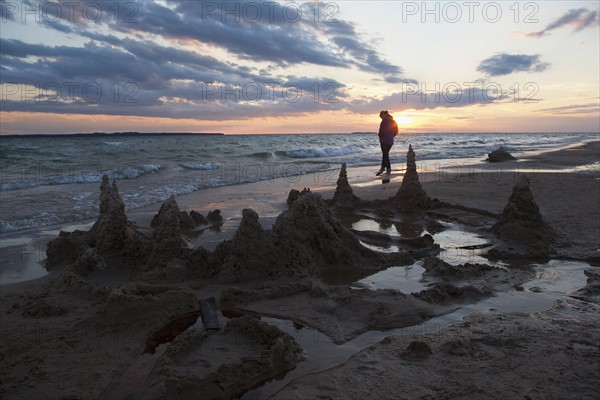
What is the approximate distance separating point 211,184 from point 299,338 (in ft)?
38.3

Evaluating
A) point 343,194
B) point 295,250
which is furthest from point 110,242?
point 343,194

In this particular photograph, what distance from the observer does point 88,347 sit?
10.5 feet

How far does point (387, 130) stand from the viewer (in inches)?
658

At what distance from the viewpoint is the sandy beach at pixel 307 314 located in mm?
2715

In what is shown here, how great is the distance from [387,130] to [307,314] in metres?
13.9

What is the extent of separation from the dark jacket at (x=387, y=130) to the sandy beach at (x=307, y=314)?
395 inches

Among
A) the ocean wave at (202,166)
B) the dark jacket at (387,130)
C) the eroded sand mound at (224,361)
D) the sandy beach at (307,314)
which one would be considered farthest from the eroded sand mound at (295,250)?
the ocean wave at (202,166)

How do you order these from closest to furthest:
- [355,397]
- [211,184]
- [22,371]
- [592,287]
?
[355,397] < [22,371] < [592,287] < [211,184]

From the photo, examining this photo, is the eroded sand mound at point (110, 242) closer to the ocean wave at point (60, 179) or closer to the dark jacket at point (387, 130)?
the ocean wave at point (60, 179)

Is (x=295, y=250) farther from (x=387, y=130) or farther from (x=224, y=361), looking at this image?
(x=387, y=130)

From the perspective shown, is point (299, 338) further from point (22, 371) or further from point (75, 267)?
point (75, 267)

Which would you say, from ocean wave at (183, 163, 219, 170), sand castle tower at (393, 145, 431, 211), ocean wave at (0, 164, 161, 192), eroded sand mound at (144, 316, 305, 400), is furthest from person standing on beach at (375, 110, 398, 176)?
eroded sand mound at (144, 316, 305, 400)

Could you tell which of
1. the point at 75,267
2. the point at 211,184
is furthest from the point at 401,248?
the point at 211,184

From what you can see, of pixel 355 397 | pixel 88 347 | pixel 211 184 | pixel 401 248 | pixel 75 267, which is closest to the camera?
pixel 355 397
